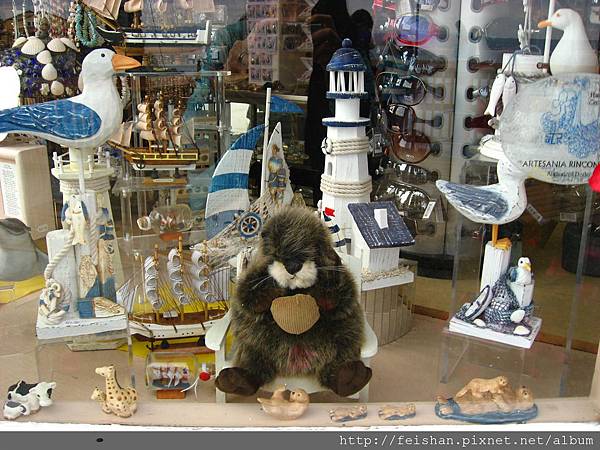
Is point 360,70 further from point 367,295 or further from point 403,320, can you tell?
point 403,320

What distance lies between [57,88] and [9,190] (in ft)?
1.49

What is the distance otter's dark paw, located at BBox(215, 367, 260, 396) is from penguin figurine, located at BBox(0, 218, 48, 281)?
923 millimetres

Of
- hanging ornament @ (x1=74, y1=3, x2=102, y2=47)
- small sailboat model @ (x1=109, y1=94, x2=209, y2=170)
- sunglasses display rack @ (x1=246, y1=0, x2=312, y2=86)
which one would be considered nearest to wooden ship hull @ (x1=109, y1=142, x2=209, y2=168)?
small sailboat model @ (x1=109, y1=94, x2=209, y2=170)

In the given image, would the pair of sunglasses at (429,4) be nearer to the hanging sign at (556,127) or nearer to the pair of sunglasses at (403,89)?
the pair of sunglasses at (403,89)

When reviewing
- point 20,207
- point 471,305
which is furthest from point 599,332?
point 20,207

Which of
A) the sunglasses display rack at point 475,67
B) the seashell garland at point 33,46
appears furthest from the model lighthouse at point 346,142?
the seashell garland at point 33,46

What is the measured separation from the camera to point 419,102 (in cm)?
266

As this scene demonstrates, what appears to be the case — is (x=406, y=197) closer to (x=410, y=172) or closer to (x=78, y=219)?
(x=410, y=172)

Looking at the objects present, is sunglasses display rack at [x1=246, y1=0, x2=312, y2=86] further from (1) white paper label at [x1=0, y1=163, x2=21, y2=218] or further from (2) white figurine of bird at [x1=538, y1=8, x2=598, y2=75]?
(2) white figurine of bird at [x1=538, y1=8, x2=598, y2=75]

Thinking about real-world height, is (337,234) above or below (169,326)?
above

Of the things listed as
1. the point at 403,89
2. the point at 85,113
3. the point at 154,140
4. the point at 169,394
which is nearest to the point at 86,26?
the point at 154,140

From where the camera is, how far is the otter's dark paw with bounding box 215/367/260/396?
1.64 m

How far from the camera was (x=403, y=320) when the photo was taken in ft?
7.52
